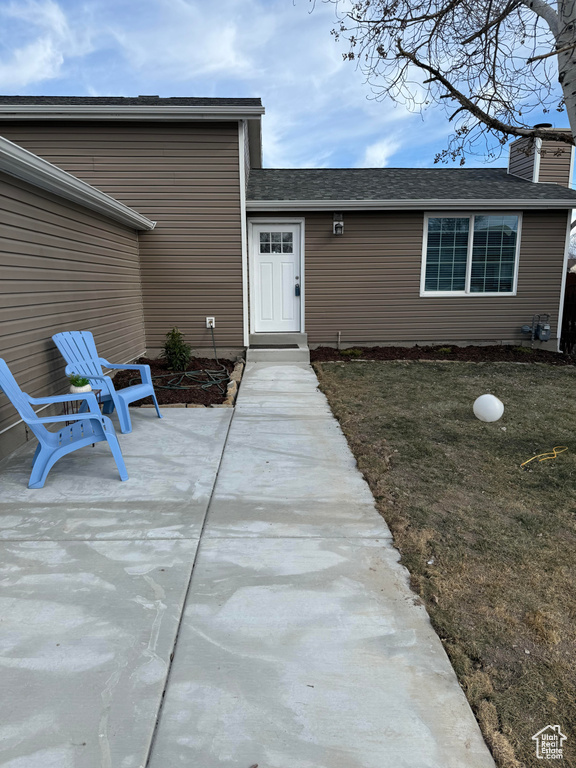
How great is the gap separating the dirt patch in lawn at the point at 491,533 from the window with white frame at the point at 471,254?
3644 millimetres

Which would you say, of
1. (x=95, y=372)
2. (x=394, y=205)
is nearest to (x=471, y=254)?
(x=394, y=205)

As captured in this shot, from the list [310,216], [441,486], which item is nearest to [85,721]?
[441,486]

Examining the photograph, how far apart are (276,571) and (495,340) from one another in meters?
8.19

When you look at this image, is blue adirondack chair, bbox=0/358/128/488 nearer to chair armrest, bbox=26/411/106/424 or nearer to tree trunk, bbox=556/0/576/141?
chair armrest, bbox=26/411/106/424

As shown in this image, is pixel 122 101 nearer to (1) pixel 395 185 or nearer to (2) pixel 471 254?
(1) pixel 395 185

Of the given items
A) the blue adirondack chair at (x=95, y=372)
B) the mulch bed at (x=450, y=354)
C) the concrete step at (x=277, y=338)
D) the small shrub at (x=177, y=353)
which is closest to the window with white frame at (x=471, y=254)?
the mulch bed at (x=450, y=354)

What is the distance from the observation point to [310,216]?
8.52 m

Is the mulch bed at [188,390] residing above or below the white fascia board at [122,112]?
below

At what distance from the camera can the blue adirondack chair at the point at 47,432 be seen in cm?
309

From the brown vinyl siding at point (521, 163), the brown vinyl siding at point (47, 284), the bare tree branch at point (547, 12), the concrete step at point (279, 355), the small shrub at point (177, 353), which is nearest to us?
the bare tree branch at point (547, 12)

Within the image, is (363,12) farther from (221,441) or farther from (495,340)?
(495,340)

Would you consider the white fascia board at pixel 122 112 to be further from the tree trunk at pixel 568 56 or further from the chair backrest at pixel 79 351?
the tree trunk at pixel 568 56

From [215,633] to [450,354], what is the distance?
765 cm

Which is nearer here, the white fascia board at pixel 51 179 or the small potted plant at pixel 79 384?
the white fascia board at pixel 51 179
